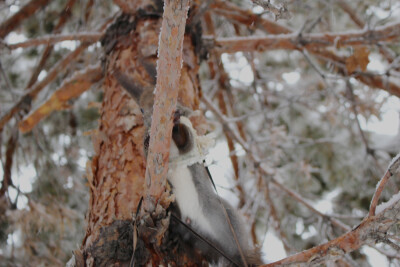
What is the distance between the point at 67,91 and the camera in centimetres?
198

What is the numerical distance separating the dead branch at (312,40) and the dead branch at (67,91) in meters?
0.68

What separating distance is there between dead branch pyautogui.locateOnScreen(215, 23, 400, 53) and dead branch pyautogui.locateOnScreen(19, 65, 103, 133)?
0.68 meters

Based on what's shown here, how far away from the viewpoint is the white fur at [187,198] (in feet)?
3.72

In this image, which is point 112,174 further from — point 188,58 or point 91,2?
point 91,2

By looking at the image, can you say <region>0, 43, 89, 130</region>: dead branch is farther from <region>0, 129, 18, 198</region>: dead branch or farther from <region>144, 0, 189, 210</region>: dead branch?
<region>144, 0, 189, 210</region>: dead branch

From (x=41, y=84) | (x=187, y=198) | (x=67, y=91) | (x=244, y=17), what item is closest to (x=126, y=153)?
(x=187, y=198)

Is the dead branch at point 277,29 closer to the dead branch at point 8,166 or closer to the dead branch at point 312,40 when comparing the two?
the dead branch at point 312,40

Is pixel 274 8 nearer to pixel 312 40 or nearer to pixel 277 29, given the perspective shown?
pixel 312 40

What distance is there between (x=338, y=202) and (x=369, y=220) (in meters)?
3.47

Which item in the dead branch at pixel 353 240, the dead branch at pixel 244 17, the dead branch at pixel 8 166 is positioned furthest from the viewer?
the dead branch at pixel 8 166

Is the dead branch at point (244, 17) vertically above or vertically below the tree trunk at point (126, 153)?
above

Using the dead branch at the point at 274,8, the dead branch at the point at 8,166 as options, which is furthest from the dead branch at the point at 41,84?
the dead branch at the point at 274,8

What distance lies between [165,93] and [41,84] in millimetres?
1548

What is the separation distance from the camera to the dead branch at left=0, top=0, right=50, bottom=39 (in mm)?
2158
